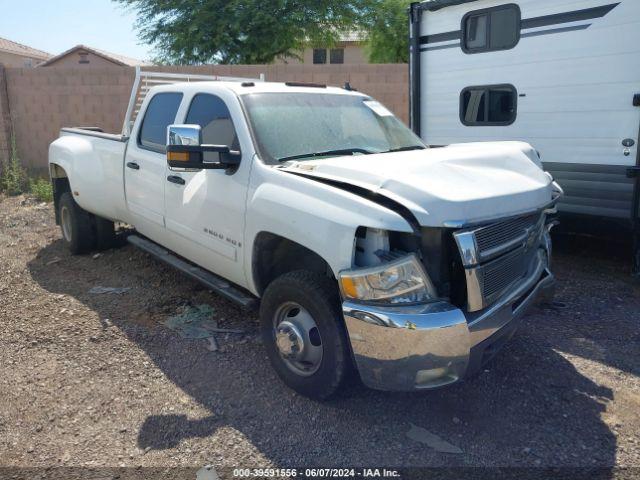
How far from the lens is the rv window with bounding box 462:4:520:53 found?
20.8ft

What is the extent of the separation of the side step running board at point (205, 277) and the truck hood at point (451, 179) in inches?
39.5

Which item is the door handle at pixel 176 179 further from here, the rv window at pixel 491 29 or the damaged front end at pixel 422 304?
the rv window at pixel 491 29

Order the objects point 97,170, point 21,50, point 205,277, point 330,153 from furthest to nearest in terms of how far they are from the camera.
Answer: point 21,50 < point 97,170 < point 205,277 < point 330,153

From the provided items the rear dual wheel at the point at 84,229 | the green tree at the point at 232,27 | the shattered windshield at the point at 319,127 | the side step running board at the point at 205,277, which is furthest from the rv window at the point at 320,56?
the shattered windshield at the point at 319,127

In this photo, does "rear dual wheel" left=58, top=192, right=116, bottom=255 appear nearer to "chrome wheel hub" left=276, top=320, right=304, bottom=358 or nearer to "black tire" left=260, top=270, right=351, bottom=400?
"black tire" left=260, top=270, right=351, bottom=400

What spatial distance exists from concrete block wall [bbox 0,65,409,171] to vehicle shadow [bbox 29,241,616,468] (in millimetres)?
8301

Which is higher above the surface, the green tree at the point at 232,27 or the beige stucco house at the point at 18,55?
the beige stucco house at the point at 18,55

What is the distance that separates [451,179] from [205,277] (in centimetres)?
216

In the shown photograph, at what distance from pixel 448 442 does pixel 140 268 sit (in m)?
4.01

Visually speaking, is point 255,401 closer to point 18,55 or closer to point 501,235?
point 501,235

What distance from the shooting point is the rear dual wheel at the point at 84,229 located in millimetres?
6523

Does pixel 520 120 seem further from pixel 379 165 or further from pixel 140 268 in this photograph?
pixel 140 268

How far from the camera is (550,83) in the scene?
6117 millimetres

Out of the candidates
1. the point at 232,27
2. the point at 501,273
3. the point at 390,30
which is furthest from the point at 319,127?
the point at 390,30
